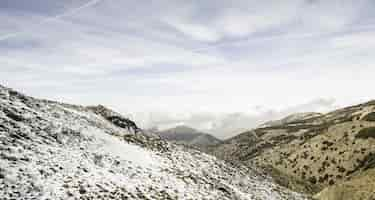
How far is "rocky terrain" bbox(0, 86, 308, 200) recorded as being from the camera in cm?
1997

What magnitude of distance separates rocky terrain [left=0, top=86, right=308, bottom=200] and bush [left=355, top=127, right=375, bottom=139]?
267 ft

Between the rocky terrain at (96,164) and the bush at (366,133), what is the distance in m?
81.3

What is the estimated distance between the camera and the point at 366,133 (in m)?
108

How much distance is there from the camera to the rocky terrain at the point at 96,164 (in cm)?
1997

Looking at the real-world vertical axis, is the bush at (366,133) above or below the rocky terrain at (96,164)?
below

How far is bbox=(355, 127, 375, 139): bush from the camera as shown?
344 ft

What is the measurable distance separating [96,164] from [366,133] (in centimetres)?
10145

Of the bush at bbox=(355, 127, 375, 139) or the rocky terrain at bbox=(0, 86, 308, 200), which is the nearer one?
the rocky terrain at bbox=(0, 86, 308, 200)

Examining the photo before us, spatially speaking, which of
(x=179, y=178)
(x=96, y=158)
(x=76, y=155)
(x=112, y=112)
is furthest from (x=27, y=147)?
(x=112, y=112)

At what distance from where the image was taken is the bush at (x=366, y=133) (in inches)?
4129

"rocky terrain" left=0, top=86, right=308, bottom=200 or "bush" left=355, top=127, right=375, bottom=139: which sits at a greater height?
"rocky terrain" left=0, top=86, right=308, bottom=200

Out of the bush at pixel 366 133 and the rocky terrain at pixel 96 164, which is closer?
the rocky terrain at pixel 96 164

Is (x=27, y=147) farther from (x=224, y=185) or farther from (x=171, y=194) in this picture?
(x=224, y=185)

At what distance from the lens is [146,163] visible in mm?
27953
